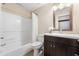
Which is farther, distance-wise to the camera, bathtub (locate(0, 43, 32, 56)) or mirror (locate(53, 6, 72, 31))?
mirror (locate(53, 6, 72, 31))

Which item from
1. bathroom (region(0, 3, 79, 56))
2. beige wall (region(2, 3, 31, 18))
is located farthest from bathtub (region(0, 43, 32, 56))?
beige wall (region(2, 3, 31, 18))

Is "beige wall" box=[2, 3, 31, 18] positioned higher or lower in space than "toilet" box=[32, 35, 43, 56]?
higher

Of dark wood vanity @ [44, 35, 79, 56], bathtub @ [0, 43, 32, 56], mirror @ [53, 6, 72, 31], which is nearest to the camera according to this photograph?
dark wood vanity @ [44, 35, 79, 56]

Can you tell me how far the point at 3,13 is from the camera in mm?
1244

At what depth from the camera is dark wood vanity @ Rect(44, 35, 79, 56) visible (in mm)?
1115

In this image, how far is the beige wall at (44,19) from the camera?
1278 millimetres

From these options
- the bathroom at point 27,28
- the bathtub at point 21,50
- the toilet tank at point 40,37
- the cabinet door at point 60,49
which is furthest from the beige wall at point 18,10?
the cabinet door at point 60,49

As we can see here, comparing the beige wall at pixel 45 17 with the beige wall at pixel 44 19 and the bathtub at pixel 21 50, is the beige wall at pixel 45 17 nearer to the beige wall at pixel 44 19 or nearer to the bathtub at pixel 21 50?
the beige wall at pixel 44 19

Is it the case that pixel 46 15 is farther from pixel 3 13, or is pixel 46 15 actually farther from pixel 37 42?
pixel 3 13

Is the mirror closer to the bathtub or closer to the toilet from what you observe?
the toilet

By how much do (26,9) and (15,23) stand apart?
0.23 metres

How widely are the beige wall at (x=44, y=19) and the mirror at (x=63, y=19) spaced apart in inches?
2.9

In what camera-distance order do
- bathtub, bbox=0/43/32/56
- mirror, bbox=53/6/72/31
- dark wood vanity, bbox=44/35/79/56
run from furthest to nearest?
1. mirror, bbox=53/6/72/31
2. bathtub, bbox=0/43/32/56
3. dark wood vanity, bbox=44/35/79/56

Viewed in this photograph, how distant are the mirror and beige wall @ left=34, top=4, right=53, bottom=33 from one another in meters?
0.07
